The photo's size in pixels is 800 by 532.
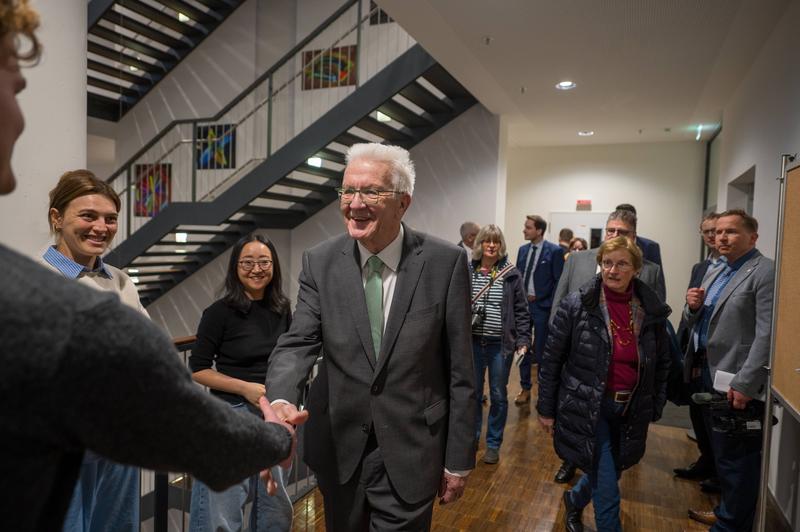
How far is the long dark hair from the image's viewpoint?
2594 mm

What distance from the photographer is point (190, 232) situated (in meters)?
7.31

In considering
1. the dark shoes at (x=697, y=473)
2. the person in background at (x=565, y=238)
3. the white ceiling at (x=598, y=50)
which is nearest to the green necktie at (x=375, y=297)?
the white ceiling at (x=598, y=50)

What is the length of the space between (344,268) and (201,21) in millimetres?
8234

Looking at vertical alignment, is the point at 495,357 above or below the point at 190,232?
below

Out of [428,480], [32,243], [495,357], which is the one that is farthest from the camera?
[495,357]

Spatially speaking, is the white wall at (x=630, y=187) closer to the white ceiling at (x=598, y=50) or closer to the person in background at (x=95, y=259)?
the white ceiling at (x=598, y=50)

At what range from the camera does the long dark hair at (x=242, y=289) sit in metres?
2.59

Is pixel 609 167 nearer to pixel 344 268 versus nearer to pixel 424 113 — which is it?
pixel 424 113

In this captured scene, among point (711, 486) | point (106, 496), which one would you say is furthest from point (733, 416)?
point (106, 496)

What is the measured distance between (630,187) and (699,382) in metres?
6.82

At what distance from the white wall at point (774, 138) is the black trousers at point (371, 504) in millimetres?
2304

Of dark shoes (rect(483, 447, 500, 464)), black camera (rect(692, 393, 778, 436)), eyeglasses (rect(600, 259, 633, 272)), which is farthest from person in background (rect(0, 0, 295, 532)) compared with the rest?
dark shoes (rect(483, 447, 500, 464))

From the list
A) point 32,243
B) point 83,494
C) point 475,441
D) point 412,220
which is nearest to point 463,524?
point 475,441

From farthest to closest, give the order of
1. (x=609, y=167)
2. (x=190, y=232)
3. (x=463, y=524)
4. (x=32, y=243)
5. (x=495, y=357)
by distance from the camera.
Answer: (x=609, y=167) → (x=190, y=232) → (x=495, y=357) → (x=463, y=524) → (x=32, y=243)
